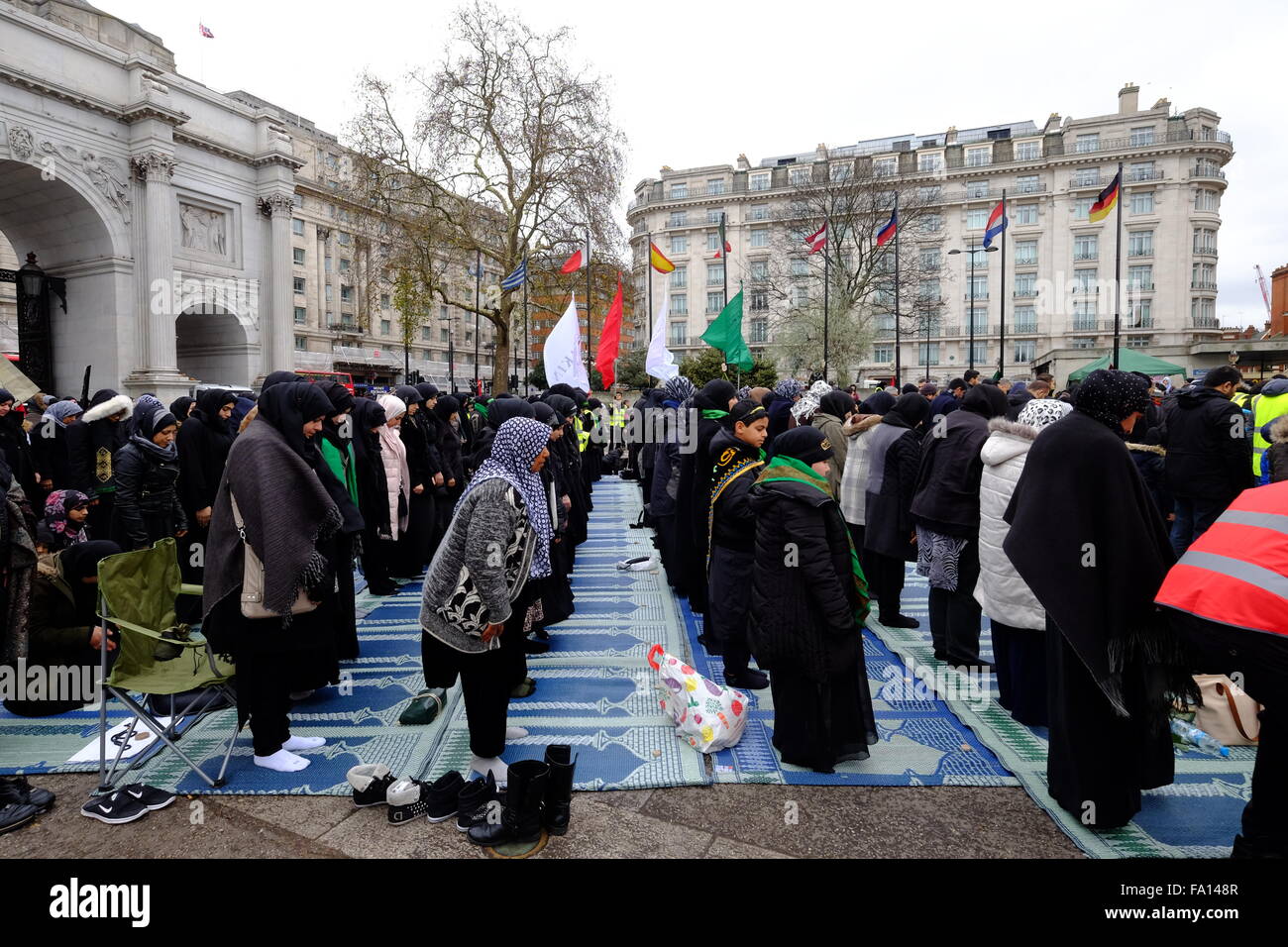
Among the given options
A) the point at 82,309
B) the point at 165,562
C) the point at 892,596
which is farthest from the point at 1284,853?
the point at 82,309

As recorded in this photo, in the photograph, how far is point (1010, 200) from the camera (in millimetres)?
55062

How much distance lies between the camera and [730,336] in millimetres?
12000

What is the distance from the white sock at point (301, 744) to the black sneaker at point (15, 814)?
43.0 inches

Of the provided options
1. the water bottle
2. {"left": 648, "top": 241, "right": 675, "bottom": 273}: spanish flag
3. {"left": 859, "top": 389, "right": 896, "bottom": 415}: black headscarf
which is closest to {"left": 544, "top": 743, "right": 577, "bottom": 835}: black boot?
the water bottle

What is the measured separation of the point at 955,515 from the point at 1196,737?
70.9 inches

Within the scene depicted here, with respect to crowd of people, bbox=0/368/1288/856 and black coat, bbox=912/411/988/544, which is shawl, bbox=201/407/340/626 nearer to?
crowd of people, bbox=0/368/1288/856

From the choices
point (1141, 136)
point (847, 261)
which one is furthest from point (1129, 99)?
point (847, 261)

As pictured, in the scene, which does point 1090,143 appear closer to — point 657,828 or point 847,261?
point 847,261

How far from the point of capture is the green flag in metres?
11.9

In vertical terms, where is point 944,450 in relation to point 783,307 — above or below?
below

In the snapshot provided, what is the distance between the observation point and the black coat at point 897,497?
234 inches

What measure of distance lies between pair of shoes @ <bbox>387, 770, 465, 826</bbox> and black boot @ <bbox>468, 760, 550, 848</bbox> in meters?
0.24
